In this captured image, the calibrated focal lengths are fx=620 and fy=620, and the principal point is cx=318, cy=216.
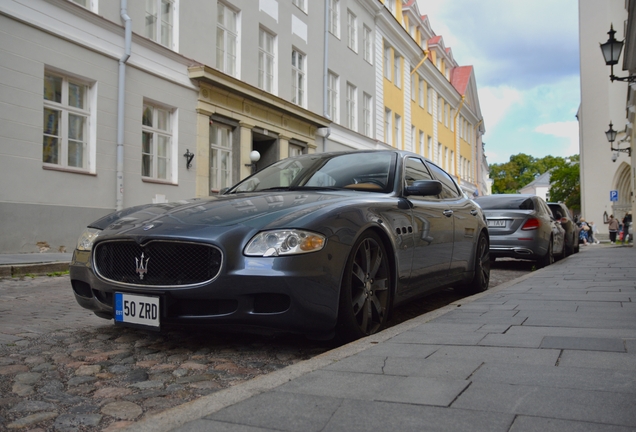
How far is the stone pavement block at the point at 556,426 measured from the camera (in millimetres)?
1989

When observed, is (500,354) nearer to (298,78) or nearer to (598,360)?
(598,360)

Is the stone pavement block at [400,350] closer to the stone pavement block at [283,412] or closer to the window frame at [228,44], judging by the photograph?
the stone pavement block at [283,412]

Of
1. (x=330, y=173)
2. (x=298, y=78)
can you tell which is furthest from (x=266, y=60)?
(x=330, y=173)

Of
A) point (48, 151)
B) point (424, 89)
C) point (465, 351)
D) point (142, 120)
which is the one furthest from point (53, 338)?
point (424, 89)

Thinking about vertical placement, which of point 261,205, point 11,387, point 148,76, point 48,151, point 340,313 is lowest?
point 11,387

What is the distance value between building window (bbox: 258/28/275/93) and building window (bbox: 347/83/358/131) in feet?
21.2

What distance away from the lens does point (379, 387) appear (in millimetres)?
2551

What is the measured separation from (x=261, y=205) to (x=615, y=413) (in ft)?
8.13

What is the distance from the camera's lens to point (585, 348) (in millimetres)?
3252

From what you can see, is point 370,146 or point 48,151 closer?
point 48,151

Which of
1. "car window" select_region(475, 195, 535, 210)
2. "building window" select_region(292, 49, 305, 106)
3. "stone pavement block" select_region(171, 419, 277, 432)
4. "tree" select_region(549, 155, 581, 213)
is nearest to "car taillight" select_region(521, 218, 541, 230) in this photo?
"car window" select_region(475, 195, 535, 210)

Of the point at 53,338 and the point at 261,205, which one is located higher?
the point at 261,205

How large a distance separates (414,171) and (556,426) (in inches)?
144

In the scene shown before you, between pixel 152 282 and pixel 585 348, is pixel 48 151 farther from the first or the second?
pixel 585 348
